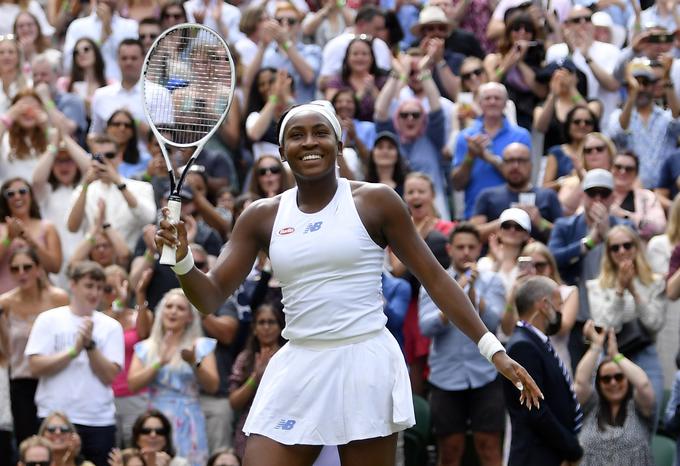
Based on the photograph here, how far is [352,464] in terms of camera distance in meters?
6.18

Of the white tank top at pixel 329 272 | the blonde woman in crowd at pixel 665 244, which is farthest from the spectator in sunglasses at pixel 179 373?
the white tank top at pixel 329 272

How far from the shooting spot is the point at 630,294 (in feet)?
34.4

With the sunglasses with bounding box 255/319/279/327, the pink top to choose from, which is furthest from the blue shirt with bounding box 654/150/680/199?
the pink top

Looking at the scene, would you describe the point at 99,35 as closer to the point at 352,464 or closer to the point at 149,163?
the point at 149,163

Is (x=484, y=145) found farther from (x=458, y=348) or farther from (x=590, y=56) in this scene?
(x=458, y=348)

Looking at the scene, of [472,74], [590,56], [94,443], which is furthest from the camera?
[590,56]

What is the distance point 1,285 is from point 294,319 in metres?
5.66

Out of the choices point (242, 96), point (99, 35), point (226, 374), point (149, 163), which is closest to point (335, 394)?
point (226, 374)

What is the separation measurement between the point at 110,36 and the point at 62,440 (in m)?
5.91

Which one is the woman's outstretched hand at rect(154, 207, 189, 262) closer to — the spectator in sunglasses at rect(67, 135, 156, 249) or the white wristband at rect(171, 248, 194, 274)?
the white wristband at rect(171, 248, 194, 274)

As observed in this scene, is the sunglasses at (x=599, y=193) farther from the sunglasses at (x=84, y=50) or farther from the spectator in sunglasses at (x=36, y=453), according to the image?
the sunglasses at (x=84, y=50)

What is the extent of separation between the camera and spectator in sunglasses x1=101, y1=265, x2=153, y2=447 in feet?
35.1

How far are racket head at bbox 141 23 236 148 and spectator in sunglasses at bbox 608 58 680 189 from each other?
6.51 m

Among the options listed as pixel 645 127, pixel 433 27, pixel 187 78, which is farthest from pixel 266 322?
pixel 433 27
